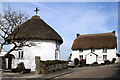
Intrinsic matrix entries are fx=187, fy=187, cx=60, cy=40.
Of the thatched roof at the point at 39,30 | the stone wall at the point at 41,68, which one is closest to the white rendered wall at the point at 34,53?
the thatched roof at the point at 39,30

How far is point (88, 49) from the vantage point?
57375 millimetres

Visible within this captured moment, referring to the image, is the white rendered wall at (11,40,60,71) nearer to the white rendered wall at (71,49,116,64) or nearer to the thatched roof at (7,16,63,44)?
the thatched roof at (7,16,63,44)

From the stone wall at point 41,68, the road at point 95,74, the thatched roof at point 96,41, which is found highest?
the thatched roof at point 96,41

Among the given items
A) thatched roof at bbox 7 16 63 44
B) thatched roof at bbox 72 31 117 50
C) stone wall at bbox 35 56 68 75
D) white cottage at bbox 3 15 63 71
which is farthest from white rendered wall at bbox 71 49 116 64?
stone wall at bbox 35 56 68 75

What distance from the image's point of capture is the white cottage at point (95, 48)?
55.1m

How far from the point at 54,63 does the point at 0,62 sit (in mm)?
7262

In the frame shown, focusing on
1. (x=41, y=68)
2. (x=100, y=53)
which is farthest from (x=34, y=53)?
(x=100, y=53)

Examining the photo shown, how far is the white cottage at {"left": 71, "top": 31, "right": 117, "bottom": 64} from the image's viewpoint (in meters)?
55.1

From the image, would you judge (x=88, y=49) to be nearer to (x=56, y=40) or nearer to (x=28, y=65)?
(x=56, y=40)

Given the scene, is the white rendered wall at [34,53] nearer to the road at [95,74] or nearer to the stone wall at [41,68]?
the stone wall at [41,68]

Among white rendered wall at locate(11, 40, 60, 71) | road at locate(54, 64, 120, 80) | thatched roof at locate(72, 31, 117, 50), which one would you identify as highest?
thatched roof at locate(72, 31, 117, 50)

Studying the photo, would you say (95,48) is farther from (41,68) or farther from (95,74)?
(95,74)

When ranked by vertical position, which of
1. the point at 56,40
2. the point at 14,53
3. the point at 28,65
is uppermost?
the point at 56,40

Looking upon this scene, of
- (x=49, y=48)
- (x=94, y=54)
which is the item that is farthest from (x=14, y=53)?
(x=94, y=54)
